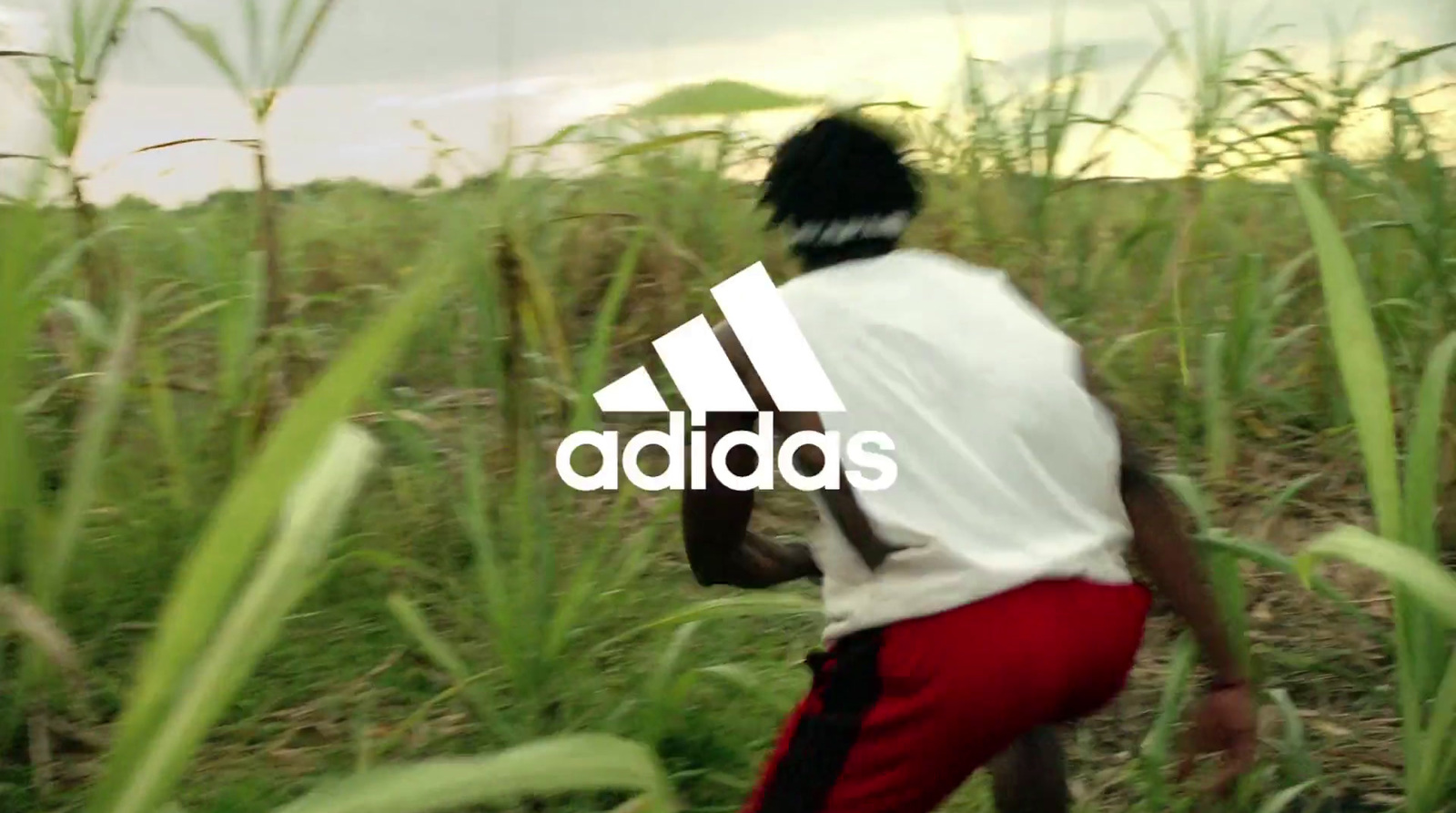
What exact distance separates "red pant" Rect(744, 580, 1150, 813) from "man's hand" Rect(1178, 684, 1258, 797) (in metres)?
0.16

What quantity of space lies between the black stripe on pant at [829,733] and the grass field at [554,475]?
271mm

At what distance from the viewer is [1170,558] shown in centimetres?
112

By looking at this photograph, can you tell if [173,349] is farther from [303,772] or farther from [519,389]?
[303,772]

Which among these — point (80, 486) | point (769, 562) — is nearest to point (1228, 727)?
point (769, 562)

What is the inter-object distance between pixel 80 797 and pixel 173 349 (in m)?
1.24

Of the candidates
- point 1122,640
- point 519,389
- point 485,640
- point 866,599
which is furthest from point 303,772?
point 1122,640

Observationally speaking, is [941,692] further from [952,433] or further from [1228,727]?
[1228,727]

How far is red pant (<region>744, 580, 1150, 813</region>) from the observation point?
3.16ft

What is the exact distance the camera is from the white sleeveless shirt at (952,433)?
0.97 m

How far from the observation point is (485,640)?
1.73m

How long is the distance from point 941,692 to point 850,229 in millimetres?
411

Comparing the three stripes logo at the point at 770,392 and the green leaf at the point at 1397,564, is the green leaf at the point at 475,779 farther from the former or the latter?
the green leaf at the point at 1397,564

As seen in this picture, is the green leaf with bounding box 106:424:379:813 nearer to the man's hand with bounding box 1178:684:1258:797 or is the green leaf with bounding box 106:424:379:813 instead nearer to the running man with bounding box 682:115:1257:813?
the running man with bounding box 682:115:1257:813

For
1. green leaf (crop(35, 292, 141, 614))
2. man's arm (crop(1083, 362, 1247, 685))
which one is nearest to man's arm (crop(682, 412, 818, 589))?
man's arm (crop(1083, 362, 1247, 685))
